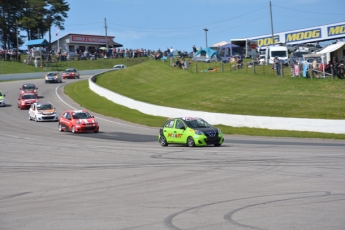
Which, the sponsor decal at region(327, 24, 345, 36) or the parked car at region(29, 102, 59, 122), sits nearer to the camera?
the parked car at region(29, 102, 59, 122)

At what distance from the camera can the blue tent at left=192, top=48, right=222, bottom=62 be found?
2448 inches

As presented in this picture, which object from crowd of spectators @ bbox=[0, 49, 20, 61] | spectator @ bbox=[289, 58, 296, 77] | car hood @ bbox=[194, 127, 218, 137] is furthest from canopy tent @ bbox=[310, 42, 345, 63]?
crowd of spectators @ bbox=[0, 49, 20, 61]

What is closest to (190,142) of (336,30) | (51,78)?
(51,78)

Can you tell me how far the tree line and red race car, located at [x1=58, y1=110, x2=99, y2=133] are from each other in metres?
62.8

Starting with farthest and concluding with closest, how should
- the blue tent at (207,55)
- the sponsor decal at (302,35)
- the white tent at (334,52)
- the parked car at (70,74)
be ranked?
the parked car at (70,74), the sponsor decal at (302,35), the blue tent at (207,55), the white tent at (334,52)

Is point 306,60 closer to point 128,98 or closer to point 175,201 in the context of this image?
point 128,98

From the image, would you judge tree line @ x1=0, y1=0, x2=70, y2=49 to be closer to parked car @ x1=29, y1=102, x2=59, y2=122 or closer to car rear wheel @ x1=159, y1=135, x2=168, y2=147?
parked car @ x1=29, y1=102, x2=59, y2=122

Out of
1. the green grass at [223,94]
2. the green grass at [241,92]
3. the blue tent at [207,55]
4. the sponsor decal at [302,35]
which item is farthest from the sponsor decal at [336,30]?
the green grass at [241,92]

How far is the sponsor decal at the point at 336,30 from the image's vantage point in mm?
64250

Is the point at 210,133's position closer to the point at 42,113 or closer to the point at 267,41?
the point at 42,113

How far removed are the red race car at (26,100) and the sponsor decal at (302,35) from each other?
3710 cm

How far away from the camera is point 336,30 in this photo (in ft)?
213

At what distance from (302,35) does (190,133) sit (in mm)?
50698

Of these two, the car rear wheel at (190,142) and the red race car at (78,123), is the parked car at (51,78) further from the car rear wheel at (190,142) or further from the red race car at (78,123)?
the car rear wheel at (190,142)
